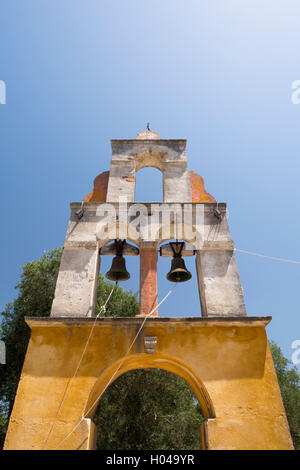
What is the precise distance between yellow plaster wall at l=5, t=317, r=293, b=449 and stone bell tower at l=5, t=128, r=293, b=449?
0.01 metres

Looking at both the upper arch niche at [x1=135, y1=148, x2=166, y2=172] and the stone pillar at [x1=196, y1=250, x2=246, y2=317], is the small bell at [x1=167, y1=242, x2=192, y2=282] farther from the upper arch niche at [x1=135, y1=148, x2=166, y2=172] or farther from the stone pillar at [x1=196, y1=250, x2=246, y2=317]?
the upper arch niche at [x1=135, y1=148, x2=166, y2=172]

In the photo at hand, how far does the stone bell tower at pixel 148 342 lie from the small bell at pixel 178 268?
54mm

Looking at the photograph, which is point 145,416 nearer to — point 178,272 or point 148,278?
point 178,272

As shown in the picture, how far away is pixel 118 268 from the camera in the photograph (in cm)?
644

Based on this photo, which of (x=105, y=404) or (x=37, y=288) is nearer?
(x=105, y=404)

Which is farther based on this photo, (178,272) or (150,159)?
(150,159)

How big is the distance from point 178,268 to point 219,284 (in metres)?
1.02

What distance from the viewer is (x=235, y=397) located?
14.4 feet

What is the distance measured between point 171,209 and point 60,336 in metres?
3.49

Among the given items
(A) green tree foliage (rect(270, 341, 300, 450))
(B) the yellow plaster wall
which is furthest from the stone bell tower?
(A) green tree foliage (rect(270, 341, 300, 450))

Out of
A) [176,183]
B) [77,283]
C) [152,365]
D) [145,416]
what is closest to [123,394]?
[145,416]
